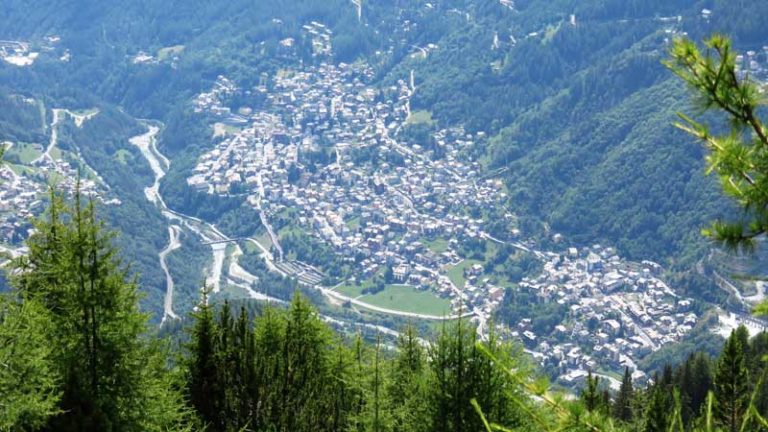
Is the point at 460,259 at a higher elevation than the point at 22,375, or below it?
higher

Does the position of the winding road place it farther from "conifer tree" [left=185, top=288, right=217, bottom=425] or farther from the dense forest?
"conifer tree" [left=185, top=288, right=217, bottom=425]

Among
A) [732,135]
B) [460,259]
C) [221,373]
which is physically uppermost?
[460,259]

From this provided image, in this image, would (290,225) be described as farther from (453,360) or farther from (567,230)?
(453,360)

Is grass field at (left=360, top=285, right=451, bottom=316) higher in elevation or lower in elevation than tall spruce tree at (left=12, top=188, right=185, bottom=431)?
lower

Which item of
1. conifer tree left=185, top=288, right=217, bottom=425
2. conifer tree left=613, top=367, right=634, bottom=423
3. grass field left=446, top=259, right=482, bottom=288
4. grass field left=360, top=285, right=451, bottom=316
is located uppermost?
grass field left=446, top=259, right=482, bottom=288

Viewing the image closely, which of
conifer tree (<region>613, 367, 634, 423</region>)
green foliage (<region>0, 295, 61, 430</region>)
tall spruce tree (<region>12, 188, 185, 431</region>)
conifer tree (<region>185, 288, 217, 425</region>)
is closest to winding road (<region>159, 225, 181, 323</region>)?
conifer tree (<region>613, 367, 634, 423</region>)

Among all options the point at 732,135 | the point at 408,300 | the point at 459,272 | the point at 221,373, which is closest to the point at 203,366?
the point at 221,373

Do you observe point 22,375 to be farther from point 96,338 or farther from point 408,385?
point 408,385
